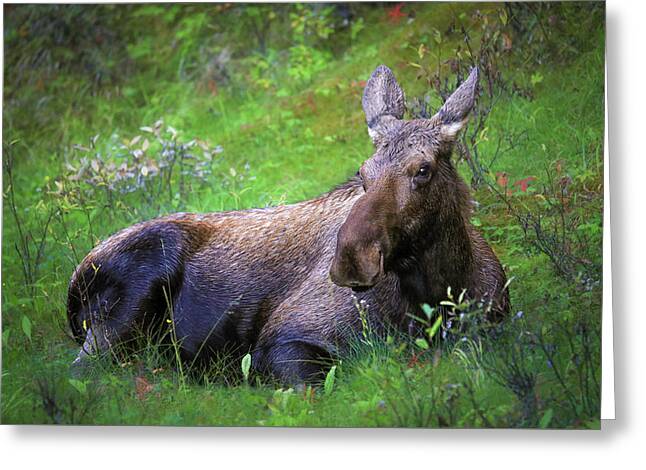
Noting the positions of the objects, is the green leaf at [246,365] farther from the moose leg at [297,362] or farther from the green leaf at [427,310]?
the green leaf at [427,310]

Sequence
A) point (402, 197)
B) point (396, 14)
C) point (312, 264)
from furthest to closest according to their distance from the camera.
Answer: point (396, 14) < point (312, 264) < point (402, 197)

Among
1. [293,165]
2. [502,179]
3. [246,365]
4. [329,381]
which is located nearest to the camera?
[329,381]

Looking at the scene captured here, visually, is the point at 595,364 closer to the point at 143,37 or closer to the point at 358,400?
the point at 358,400

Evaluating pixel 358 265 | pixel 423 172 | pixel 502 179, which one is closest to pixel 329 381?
pixel 358 265

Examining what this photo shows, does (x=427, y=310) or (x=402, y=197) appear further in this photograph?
(x=427, y=310)

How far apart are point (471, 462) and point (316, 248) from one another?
4.34 feet

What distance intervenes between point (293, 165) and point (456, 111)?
1.78m

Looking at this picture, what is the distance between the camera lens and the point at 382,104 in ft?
16.3

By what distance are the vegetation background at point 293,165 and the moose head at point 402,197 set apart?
1.38 ft

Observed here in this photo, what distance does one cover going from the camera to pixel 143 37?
22.2 feet

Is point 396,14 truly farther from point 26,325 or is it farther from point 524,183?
point 26,325

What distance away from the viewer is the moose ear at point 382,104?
4838 mm

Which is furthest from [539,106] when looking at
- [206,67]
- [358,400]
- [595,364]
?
[206,67]

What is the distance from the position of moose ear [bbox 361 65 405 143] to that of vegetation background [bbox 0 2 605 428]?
618mm
